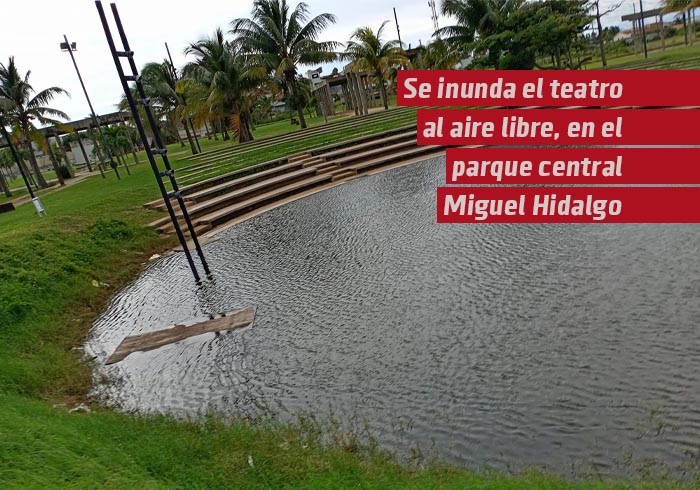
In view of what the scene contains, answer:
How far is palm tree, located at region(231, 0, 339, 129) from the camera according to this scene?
85.4ft

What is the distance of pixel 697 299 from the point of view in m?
5.01

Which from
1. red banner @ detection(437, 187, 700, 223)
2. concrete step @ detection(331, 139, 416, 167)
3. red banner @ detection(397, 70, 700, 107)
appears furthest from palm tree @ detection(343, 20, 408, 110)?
red banner @ detection(437, 187, 700, 223)

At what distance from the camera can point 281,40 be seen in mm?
26188

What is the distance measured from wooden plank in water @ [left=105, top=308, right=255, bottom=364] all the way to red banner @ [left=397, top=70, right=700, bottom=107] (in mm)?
12154

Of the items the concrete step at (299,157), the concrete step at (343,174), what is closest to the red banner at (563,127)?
the concrete step at (343,174)

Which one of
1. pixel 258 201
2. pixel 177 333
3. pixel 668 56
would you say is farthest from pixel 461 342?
pixel 668 56

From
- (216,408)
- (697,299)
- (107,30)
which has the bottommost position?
(697,299)

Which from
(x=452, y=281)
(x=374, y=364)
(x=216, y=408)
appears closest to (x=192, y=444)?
(x=216, y=408)

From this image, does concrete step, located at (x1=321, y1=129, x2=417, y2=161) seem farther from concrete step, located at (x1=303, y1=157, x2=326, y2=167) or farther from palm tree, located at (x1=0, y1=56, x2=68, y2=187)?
palm tree, located at (x1=0, y1=56, x2=68, y2=187)

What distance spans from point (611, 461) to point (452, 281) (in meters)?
3.39

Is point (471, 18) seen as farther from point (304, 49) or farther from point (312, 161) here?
point (312, 161)

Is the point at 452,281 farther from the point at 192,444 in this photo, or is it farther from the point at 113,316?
the point at 113,316

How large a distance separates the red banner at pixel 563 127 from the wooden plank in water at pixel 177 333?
1006 centimetres

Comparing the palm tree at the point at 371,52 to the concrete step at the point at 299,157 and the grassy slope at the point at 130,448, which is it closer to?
the concrete step at the point at 299,157
